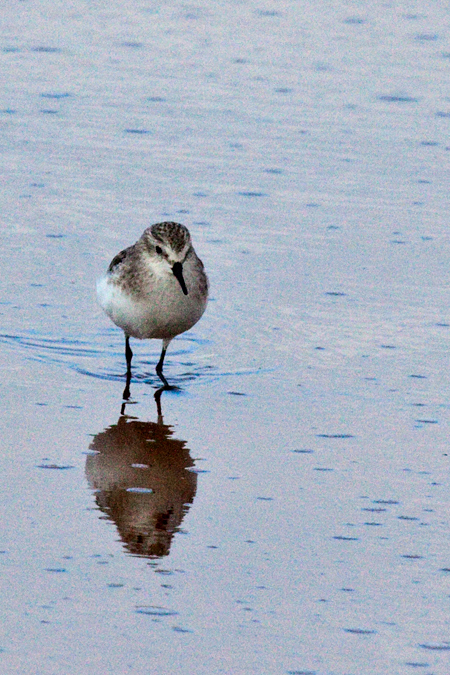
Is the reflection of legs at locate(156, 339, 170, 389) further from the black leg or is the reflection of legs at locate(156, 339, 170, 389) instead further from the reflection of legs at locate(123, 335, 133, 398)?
the reflection of legs at locate(123, 335, 133, 398)

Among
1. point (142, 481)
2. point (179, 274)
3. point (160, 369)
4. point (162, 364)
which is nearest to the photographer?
point (142, 481)

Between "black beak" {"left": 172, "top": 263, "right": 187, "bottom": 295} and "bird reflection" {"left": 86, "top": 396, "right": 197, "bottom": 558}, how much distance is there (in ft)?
2.72

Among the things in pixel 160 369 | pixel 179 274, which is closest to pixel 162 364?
pixel 160 369

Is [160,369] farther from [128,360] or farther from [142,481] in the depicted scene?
[142,481]

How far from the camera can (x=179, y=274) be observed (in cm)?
845

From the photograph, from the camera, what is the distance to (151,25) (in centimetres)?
1861

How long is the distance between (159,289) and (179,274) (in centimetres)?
19

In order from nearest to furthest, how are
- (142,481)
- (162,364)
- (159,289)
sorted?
(142,481)
(159,289)
(162,364)

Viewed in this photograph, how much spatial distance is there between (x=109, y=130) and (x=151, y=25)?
199 inches

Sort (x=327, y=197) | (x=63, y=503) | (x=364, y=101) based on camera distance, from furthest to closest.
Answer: (x=364, y=101)
(x=327, y=197)
(x=63, y=503)

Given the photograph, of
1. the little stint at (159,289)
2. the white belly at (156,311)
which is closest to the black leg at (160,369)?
the little stint at (159,289)

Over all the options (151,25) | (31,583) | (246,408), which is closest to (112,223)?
(246,408)

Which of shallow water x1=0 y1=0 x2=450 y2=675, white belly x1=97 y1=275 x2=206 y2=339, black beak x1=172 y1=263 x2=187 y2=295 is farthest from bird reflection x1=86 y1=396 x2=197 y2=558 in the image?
black beak x1=172 y1=263 x2=187 y2=295

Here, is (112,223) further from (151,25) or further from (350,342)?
(151,25)
